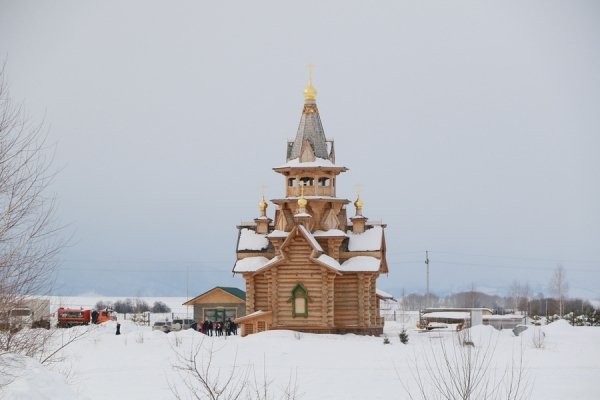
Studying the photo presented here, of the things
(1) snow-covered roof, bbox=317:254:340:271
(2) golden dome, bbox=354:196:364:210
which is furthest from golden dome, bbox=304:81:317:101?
(1) snow-covered roof, bbox=317:254:340:271

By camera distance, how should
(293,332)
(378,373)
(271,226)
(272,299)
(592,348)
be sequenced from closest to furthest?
(378,373), (592,348), (293,332), (272,299), (271,226)

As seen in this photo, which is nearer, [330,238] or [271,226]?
[330,238]

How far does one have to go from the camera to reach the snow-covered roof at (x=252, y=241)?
47.9 metres

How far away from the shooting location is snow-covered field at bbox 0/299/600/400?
903 inches

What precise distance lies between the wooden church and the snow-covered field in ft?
7.49

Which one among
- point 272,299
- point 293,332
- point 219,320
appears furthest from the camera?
point 219,320

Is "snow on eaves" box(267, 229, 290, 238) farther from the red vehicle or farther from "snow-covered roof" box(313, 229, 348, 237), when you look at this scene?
the red vehicle

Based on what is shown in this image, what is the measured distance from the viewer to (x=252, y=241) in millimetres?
48219

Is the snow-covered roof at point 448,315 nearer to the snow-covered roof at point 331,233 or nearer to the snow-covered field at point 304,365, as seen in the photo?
the snow-covered field at point 304,365

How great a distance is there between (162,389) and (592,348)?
1991cm

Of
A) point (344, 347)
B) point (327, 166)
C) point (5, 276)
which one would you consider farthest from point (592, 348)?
point (5, 276)

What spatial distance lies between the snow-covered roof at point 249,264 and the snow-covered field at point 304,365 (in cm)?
533

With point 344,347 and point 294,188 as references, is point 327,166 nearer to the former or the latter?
point 294,188

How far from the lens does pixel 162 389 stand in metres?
25.0
